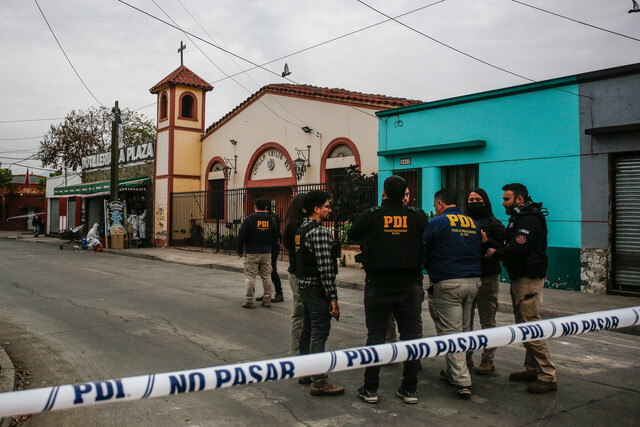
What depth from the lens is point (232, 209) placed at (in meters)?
21.4

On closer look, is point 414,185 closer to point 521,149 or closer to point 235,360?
point 521,149

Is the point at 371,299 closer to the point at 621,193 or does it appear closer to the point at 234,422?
the point at 234,422

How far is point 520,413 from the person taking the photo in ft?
13.8

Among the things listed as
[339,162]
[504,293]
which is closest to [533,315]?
[504,293]

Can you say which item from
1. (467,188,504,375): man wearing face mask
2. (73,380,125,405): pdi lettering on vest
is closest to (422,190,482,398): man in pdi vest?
(467,188,504,375): man wearing face mask

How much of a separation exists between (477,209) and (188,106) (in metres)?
21.5

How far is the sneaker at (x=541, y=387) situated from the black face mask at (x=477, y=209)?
1.62 meters

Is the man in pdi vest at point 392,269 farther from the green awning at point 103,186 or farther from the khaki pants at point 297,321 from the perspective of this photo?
the green awning at point 103,186

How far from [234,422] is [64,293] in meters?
7.59

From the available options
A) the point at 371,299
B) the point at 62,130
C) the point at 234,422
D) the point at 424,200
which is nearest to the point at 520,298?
the point at 371,299

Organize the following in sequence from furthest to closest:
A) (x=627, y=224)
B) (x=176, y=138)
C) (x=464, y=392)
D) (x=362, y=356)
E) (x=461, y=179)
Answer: (x=176, y=138) < (x=461, y=179) < (x=627, y=224) < (x=464, y=392) < (x=362, y=356)

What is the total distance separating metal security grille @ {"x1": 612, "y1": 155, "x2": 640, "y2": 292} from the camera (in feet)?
32.6

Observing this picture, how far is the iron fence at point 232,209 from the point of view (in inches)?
598

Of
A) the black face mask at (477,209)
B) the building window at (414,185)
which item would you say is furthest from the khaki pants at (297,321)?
the building window at (414,185)
